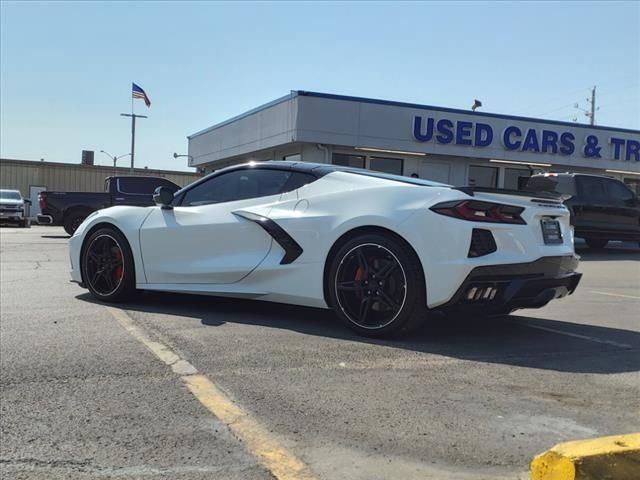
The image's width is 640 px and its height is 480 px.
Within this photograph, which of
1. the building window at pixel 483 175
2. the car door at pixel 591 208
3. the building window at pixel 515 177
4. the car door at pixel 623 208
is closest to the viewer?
the car door at pixel 591 208

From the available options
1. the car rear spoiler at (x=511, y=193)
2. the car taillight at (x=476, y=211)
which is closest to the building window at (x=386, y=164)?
the car rear spoiler at (x=511, y=193)

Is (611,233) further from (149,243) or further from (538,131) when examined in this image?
(149,243)

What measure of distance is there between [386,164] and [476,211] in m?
16.1

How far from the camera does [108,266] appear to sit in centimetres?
621

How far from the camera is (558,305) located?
685 centimetres

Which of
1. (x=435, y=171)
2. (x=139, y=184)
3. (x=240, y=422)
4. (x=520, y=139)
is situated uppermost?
(x=520, y=139)

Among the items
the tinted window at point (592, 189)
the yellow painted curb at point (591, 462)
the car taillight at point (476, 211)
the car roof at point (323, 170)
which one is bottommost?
the yellow painted curb at point (591, 462)

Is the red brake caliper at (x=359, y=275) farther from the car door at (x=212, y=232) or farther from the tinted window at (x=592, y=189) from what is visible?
the tinted window at (x=592, y=189)

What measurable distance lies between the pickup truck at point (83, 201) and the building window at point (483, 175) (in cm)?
1075

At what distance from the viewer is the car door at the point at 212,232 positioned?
212 inches

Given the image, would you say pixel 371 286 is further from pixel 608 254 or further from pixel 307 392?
pixel 608 254

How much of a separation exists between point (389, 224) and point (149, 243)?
259 centimetres

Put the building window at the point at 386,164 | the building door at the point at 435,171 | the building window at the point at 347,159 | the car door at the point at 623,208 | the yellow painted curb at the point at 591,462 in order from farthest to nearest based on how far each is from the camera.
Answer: the building door at the point at 435,171 < the building window at the point at 386,164 < the building window at the point at 347,159 < the car door at the point at 623,208 < the yellow painted curb at the point at 591,462

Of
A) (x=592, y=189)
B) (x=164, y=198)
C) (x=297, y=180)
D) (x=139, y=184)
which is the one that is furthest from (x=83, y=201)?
(x=592, y=189)
